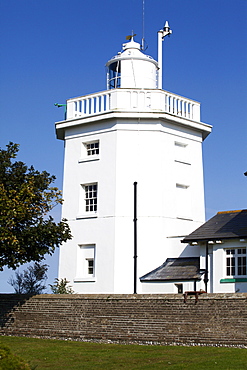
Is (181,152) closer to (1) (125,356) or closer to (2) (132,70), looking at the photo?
(2) (132,70)

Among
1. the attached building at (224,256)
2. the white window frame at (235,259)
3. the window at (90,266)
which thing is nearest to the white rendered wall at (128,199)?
the window at (90,266)

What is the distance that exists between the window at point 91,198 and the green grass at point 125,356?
946 centimetres

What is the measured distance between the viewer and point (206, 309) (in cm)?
1861

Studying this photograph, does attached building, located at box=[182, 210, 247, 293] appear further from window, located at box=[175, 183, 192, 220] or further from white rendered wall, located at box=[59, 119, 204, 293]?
window, located at box=[175, 183, 192, 220]

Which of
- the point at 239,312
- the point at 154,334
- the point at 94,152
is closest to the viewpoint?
the point at 239,312

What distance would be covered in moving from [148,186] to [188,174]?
103 inches

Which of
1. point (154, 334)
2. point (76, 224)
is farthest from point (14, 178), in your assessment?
point (154, 334)

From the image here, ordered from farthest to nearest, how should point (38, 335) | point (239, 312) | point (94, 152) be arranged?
point (94, 152)
point (38, 335)
point (239, 312)

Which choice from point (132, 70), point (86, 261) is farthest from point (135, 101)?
point (86, 261)

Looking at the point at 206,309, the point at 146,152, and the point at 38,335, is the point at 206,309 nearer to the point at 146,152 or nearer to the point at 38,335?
the point at 38,335

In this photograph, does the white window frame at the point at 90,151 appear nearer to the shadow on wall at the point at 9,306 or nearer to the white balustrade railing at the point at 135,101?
the white balustrade railing at the point at 135,101

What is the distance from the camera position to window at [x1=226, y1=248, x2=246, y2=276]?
24.6 m

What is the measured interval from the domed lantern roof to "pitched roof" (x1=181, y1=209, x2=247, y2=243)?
7572mm

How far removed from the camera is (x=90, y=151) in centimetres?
2931
